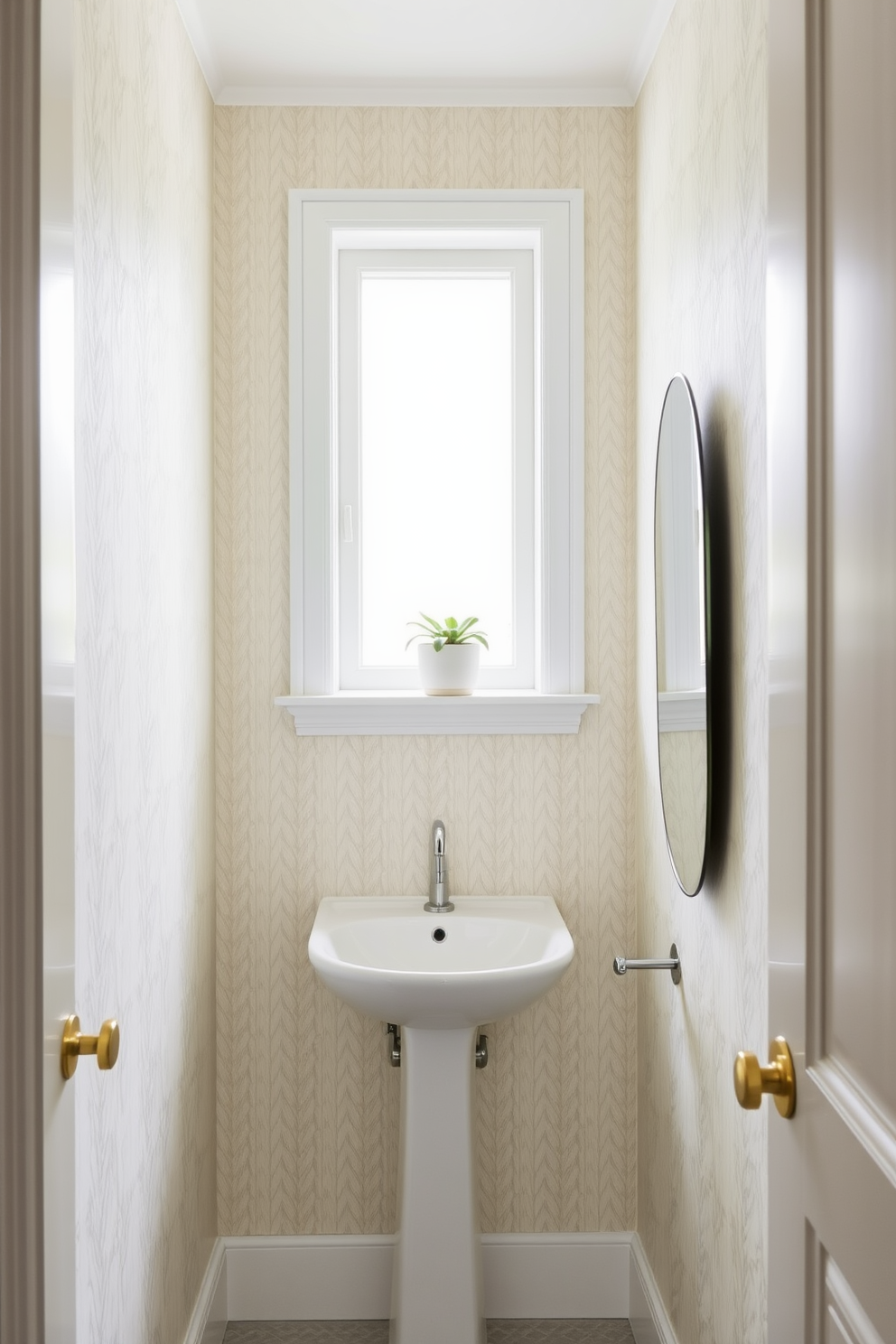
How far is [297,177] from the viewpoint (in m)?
2.24

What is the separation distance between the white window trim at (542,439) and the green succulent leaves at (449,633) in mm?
122

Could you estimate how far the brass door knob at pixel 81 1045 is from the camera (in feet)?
3.00

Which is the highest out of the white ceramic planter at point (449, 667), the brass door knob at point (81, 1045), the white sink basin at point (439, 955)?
the white ceramic planter at point (449, 667)

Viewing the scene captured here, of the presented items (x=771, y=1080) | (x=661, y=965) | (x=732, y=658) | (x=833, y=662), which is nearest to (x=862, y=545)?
(x=833, y=662)

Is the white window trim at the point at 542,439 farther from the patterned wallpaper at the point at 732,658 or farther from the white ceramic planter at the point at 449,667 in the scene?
the patterned wallpaper at the point at 732,658

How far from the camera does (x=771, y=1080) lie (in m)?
0.91

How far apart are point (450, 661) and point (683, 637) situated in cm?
68

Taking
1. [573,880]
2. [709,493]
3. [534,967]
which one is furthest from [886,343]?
[573,880]

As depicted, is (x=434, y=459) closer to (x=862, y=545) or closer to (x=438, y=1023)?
(x=438, y=1023)

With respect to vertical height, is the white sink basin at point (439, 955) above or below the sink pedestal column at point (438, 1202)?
above

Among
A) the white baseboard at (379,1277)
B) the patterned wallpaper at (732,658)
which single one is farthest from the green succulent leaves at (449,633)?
the white baseboard at (379,1277)

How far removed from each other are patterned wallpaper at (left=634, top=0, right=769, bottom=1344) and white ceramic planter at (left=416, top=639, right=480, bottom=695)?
1.18ft

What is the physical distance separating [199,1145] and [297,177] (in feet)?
6.49

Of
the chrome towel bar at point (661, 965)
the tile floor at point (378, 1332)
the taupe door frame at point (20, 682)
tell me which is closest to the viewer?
Result: the taupe door frame at point (20, 682)
